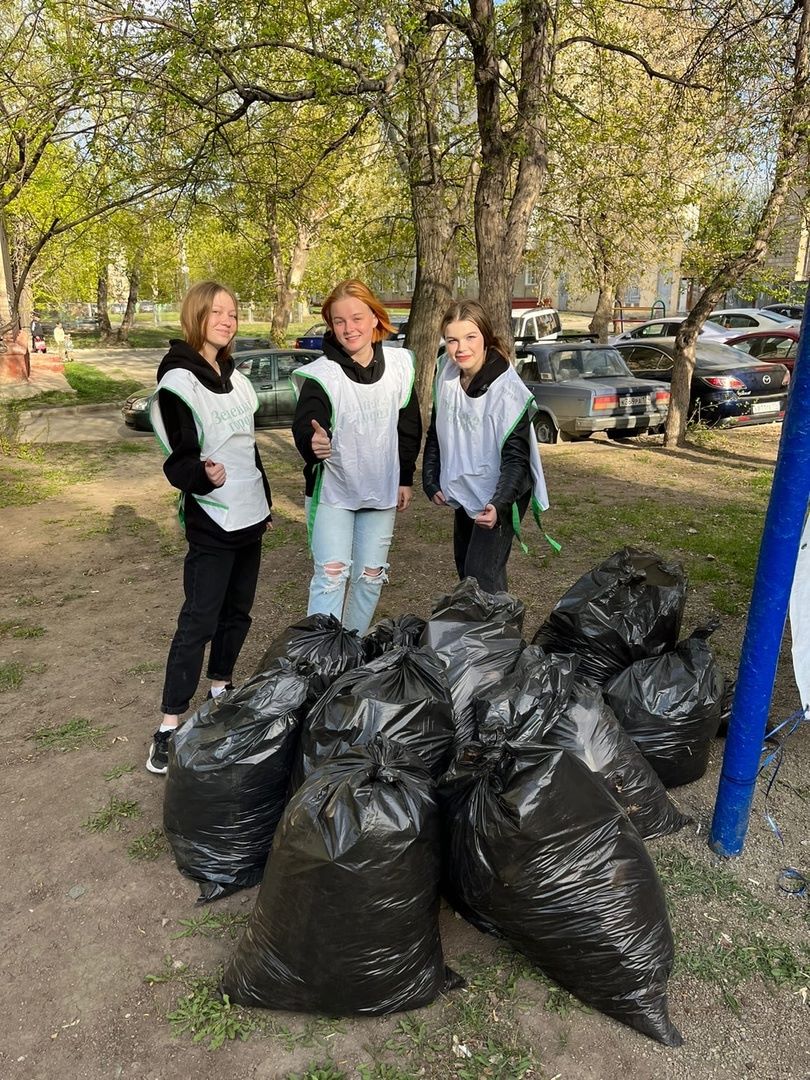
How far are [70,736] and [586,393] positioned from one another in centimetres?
861

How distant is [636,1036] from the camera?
79.4 inches

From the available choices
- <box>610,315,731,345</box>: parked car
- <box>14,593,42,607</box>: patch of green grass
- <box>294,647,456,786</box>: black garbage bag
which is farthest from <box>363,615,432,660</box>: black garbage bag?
<box>610,315,731,345</box>: parked car

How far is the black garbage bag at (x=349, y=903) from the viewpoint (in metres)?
1.89

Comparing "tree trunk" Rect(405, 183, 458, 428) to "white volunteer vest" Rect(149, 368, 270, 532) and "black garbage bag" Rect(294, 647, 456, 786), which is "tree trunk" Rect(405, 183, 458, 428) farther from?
"black garbage bag" Rect(294, 647, 456, 786)

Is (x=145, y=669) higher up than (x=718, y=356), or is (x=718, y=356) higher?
(x=718, y=356)

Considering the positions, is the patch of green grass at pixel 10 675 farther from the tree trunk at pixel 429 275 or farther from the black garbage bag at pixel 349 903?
the tree trunk at pixel 429 275

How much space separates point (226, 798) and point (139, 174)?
680cm

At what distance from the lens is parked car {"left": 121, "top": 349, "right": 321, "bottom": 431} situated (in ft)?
43.2

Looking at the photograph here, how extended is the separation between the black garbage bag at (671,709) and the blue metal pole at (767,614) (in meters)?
0.34

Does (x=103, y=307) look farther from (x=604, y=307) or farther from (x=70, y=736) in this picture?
(x=70, y=736)

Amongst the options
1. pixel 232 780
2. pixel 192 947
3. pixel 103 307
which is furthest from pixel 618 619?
pixel 103 307

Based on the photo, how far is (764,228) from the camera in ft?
28.1

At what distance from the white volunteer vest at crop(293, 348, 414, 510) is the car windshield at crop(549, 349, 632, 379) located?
8.13 metres

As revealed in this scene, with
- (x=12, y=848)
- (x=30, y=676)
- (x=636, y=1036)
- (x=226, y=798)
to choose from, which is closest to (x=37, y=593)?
(x=30, y=676)
